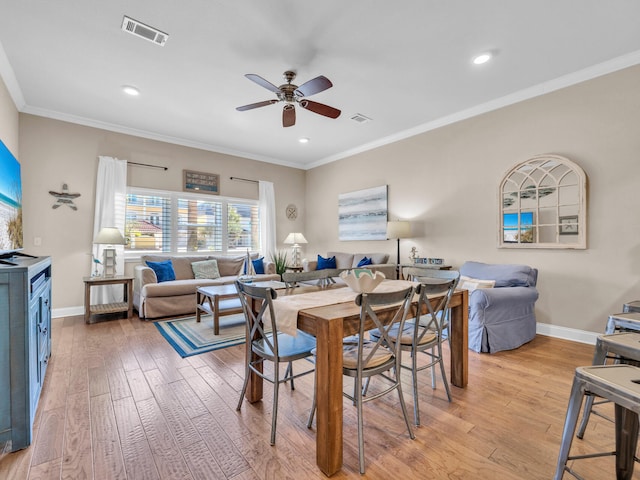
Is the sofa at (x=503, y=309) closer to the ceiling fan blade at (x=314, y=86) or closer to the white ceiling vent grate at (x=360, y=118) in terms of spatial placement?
the ceiling fan blade at (x=314, y=86)

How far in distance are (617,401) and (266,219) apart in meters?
5.95

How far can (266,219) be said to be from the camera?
21.5ft

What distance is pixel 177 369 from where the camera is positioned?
2.72m

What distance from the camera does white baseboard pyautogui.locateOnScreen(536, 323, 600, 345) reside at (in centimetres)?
332

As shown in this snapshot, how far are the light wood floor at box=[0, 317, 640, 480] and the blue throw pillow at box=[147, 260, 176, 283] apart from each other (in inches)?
77.0

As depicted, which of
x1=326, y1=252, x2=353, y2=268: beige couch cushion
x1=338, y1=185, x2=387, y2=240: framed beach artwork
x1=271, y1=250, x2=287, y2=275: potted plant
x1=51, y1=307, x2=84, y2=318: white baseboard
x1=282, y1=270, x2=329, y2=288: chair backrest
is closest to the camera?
x1=282, y1=270, x2=329, y2=288: chair backrest

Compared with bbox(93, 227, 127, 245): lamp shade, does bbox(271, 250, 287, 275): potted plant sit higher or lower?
lower

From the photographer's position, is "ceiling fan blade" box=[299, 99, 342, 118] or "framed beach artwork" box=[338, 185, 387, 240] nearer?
"ceiling fan blade" box=[299, 99, 342, 118]

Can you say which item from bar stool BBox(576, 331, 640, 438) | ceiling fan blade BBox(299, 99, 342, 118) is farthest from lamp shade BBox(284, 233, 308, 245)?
bar stool BBox(576, 331, 640, 438)

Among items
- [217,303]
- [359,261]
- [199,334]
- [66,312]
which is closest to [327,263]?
[359,261]

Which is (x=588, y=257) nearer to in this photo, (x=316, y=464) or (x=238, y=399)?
(x=316, y=464)

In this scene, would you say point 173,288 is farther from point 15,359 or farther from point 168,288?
point 15,359

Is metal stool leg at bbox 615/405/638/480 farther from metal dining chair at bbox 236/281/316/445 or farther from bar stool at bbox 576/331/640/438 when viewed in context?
metal dining chair at bbox 236/281/316/445

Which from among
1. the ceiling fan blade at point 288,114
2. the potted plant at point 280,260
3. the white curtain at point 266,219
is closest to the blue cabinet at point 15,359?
the ceiling fan blade at point 288,114
